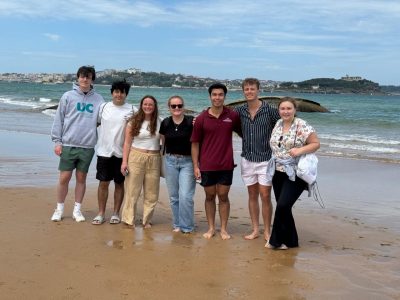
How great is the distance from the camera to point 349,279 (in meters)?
4.61

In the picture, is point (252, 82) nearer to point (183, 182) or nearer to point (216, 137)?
point (216, 137)

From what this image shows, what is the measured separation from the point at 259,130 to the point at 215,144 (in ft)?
1.70

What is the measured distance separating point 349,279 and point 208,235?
1.80m

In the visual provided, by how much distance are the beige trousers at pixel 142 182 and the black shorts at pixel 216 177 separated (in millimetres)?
759

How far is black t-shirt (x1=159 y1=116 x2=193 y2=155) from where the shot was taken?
19.6ft

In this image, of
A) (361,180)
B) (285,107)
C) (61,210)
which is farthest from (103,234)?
(361,180)

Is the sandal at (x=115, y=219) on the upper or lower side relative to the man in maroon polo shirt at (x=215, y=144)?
lower

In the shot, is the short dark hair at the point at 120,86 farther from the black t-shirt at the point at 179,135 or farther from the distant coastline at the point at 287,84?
the distant coastline at the point at 287,84

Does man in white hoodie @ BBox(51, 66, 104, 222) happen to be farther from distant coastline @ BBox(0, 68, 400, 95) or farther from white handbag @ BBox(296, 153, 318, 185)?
distant coastline @ BBox(0, 68, 400, 95)

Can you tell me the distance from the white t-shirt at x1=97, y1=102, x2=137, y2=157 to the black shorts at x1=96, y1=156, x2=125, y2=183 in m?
0.07

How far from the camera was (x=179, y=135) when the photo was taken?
19.6 feet

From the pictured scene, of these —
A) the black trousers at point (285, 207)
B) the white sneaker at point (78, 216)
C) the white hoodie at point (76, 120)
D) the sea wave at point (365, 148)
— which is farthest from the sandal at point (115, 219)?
the sea wave at point (365, 148)

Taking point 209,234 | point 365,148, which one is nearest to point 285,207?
point 209,234

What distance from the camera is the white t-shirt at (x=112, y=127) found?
623 cm
